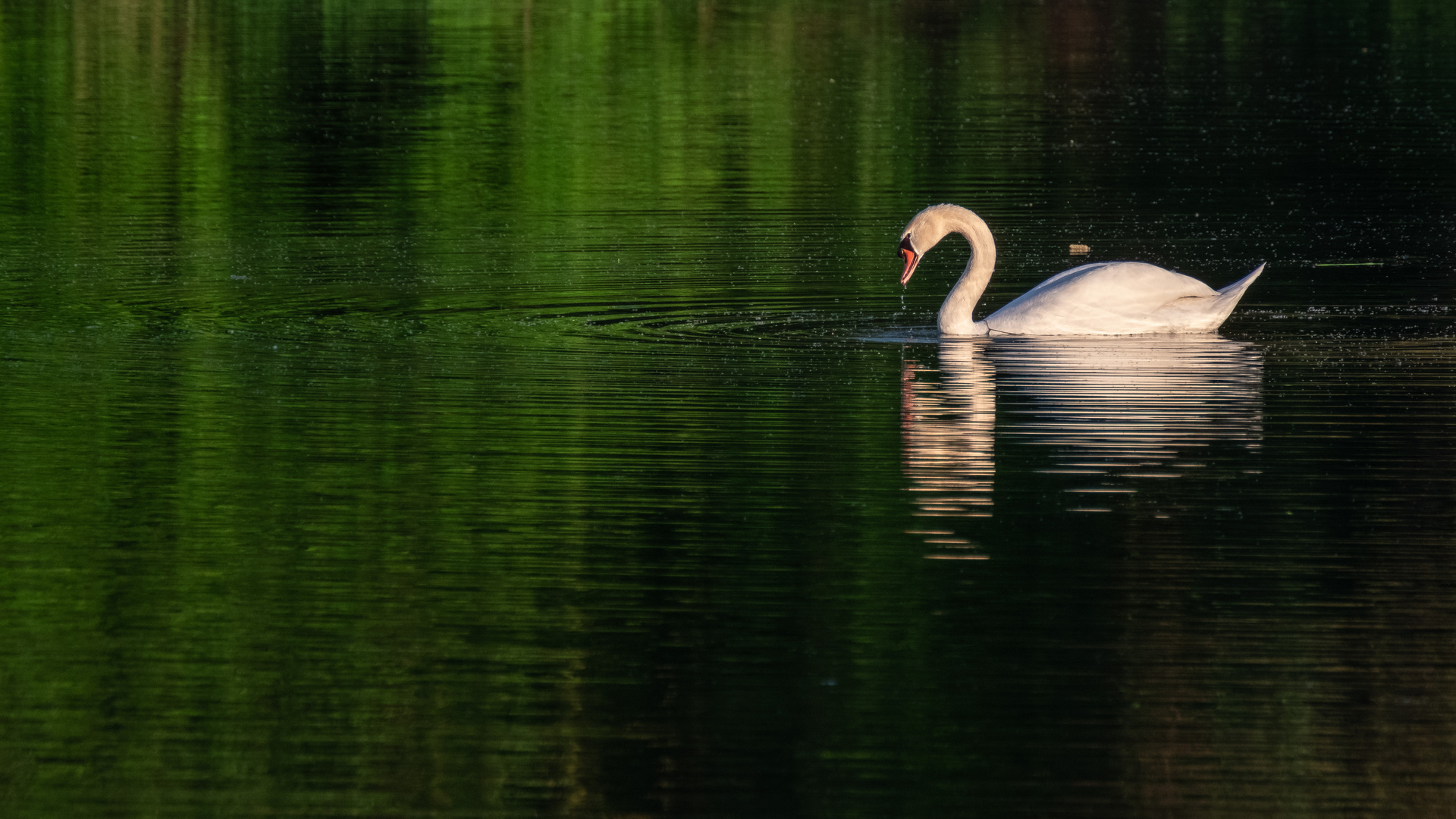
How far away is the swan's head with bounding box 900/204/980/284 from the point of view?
62.4 feet

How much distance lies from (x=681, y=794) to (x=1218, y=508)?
4953mm

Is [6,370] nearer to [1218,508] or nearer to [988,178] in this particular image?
[1218,508]

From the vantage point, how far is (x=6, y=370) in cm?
1686

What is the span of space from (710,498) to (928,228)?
7005mm

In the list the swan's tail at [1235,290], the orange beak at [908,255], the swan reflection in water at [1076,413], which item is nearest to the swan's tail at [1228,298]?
the swan's tail at [1235,290]

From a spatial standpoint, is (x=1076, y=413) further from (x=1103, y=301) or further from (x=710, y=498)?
(x=710, y=498)

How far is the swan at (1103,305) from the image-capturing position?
58.3 feet

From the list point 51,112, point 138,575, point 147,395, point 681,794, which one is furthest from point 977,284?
point 51,112

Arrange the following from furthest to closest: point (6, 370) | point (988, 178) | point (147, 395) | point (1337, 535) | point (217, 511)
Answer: point (988, 178) < point (6, 370) < point (147, 395) < point (217, 511) < point (1337, 535)

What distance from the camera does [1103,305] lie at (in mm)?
17859

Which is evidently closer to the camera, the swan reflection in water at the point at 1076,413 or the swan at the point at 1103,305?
the swan reflection in water at the point at 1076,413

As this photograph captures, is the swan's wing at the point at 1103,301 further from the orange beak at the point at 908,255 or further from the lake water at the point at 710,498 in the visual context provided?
the orange beak at the point at 908,255

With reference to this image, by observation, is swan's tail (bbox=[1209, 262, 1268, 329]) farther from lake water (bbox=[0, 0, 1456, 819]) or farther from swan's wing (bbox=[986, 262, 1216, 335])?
lake water (bbox=[0, 0, 1456, 819])

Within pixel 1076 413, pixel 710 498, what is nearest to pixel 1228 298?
pixel 1076 413
